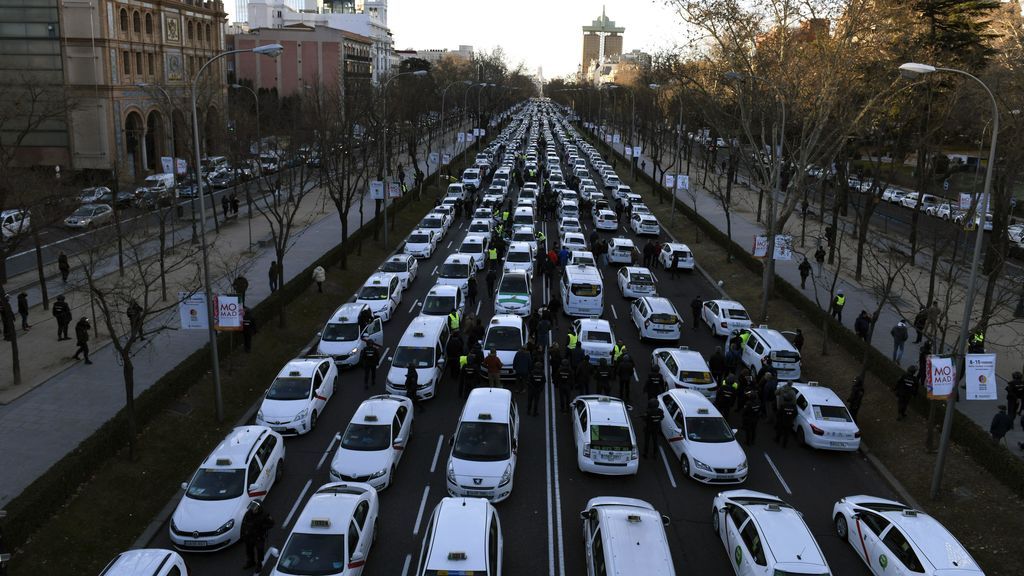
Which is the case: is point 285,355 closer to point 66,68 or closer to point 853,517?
point 853,517

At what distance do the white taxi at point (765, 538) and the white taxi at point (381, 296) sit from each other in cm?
1607

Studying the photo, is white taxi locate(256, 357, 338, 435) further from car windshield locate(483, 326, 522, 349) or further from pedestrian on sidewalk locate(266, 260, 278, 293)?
pedestrian on sidewalk locate(266, 260, 278, 293)

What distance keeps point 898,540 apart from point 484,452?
7.81m

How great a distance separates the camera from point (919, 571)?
12094 mm

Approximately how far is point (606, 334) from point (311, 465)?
10.1m

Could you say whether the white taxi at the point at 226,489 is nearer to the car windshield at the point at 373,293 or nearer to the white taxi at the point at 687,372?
the white taxi at the point at 687,372

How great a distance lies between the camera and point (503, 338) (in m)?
22.8

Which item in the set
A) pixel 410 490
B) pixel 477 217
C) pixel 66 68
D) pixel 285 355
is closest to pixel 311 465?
pixel 410 490

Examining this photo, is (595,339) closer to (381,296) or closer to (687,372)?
(687,372)

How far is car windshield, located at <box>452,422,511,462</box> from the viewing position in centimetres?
1577

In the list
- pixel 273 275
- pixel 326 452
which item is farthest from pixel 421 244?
pixel 326 452

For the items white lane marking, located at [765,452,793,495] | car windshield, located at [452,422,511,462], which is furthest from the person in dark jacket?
white lane marking, located at [765,452,793,495]

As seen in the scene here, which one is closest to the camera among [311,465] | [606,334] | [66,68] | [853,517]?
[853,517]

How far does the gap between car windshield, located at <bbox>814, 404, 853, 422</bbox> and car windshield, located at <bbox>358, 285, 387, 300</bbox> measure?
51.7 feet
